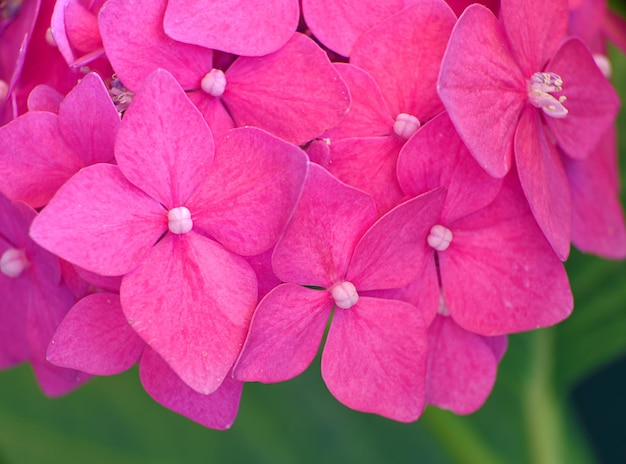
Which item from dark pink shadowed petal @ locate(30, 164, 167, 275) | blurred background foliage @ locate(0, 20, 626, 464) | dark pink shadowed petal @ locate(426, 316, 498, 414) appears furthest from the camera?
blurred background foliage @ locate(0, 20, 626, 464)

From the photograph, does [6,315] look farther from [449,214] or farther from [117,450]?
[117,450]

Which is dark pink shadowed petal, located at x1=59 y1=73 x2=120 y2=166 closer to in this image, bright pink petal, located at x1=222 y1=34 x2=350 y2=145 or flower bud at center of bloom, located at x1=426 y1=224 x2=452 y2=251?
bright pink petal, located at x1=222 y1=34 x2=350 y2=145

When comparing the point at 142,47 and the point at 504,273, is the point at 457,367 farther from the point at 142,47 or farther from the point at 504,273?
the point at 142,47

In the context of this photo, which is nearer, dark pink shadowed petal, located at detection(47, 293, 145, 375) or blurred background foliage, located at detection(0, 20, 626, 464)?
dark pink shadowed petal, located at detection(47, 293, 145, 375)

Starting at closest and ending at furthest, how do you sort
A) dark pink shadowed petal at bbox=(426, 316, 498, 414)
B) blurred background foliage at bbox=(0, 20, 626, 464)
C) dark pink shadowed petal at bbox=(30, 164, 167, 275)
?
dark pink shadowed petal at bbox=(30, 164, 167, 275) → dark pink shadowed petal at bbox=(426, 316, 498, 414) → blurred background foliage at bbox=(0, 20, 626, 464)

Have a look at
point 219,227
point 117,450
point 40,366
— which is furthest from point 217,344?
point 117,450

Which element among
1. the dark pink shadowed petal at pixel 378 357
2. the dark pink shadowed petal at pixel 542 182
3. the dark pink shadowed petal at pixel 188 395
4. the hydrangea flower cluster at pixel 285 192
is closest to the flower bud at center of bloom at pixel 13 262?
the hydrangea flower cluster at pixel 285 192

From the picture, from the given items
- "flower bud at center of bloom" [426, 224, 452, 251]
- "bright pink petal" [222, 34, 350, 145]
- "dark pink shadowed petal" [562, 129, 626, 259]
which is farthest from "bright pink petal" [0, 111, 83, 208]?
"dark pink shadowed petal" [562, 129, 626, 259]
